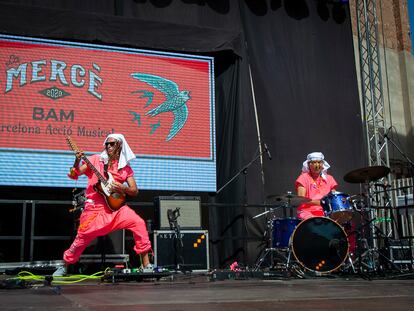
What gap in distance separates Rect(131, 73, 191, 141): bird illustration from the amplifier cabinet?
1678mm

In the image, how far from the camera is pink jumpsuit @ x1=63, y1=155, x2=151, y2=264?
5.31m

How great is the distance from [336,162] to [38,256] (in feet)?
15.4

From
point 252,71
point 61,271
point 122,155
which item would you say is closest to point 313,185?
point 252,71

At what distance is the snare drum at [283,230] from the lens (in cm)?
617

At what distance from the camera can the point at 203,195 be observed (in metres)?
8.27

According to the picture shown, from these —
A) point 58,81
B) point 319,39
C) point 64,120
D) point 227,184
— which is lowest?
point 227,184

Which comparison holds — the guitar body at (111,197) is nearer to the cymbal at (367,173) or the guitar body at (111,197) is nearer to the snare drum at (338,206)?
the snare drum at (338,206)

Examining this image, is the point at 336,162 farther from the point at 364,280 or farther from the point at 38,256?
the point at 38,256

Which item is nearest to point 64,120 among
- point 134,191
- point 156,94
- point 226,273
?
point 156,94

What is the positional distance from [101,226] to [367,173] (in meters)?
2.86

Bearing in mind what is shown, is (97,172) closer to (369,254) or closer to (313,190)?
(313,190)

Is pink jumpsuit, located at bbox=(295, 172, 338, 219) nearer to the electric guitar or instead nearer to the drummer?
the drummer

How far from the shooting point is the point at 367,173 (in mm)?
5797

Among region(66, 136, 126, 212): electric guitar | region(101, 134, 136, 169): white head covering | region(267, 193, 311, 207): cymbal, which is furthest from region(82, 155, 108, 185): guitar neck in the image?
region(267, 193, 311, 207): cymbal
